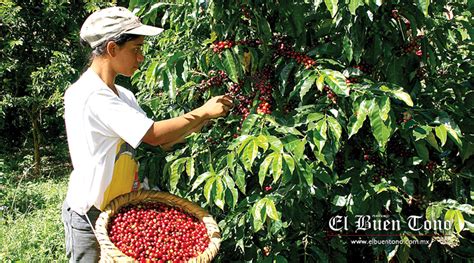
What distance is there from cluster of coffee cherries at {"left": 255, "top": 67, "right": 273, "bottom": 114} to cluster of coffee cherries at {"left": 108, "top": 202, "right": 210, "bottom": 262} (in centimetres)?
49

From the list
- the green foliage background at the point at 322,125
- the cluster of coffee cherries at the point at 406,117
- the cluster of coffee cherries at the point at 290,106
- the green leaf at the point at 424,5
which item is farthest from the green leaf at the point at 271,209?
the green leaf at the point at 424,5

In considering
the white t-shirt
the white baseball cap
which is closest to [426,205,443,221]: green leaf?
the white t-shirt

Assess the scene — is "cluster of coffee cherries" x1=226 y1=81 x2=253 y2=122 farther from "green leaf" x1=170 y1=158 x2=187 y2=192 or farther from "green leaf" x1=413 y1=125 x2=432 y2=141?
"green leaf" x1=413 y1=125 x2=432 y2=141

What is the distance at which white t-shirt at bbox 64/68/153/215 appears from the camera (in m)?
1.89

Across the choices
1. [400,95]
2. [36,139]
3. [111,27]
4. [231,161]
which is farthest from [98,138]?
[36,139]

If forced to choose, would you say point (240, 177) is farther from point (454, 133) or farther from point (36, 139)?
point (36, 139)

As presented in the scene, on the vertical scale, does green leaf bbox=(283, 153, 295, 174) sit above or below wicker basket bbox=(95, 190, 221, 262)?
above

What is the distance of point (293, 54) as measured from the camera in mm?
2094

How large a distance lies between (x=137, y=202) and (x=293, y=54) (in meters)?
0.83

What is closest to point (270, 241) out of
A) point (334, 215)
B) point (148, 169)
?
point (334, 215)

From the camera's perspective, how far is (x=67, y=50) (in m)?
7.38

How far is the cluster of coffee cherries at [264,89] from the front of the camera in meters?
2.03

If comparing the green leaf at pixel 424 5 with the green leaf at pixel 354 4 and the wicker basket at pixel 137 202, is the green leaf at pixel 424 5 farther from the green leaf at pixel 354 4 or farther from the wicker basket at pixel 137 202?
the wicker basket at pixel 137 202

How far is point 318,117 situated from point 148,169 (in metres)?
0.87
